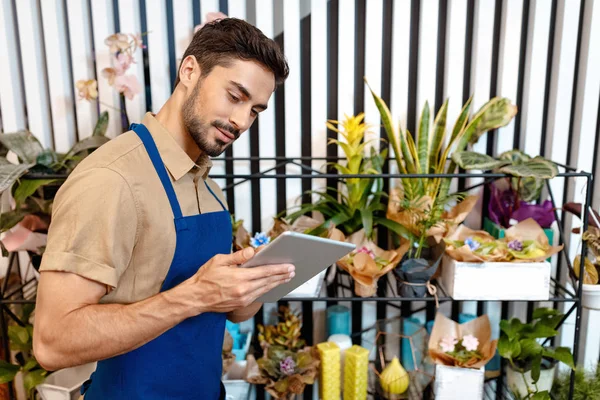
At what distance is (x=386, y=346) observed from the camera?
191cm

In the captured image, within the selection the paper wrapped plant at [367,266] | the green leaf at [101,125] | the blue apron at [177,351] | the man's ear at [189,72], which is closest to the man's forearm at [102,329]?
the blue apron at [177,351]

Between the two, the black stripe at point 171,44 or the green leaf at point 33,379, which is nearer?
the green leaf at point 33,379

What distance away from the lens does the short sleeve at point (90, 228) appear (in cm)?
76

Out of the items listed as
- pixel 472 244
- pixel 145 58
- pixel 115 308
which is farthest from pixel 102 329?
pixel 145 58

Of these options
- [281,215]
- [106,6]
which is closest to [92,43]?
[106,6]

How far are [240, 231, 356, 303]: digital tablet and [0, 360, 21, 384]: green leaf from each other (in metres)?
1.29

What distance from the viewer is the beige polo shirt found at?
2.53ft

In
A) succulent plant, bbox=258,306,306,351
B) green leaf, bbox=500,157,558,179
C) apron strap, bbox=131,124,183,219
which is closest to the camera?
apron strap, bbox=131,124,183,219

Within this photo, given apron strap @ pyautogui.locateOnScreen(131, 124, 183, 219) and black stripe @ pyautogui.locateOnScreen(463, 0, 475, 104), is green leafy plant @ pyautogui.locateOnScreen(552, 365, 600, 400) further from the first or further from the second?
apron strap @ pyautogui.locateOnScreen(131, 124, 183, 219)

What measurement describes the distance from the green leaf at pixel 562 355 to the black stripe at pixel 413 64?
3.37ft

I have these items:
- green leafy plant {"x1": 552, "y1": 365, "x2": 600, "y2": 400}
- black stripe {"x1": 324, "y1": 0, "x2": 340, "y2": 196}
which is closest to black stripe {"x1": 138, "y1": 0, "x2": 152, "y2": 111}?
black stripe {"x1": 324, "y1": 0, "x2": 340, "y2": 196}

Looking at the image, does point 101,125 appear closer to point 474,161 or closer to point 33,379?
point 33,379

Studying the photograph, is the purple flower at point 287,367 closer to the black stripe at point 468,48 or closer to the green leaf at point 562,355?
the green leaf at point 562,355

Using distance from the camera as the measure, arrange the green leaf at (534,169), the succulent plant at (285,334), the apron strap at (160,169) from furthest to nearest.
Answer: the succulent plant at (285,334)
the green leaf at (534,169)
the apron strap at (160,169)
